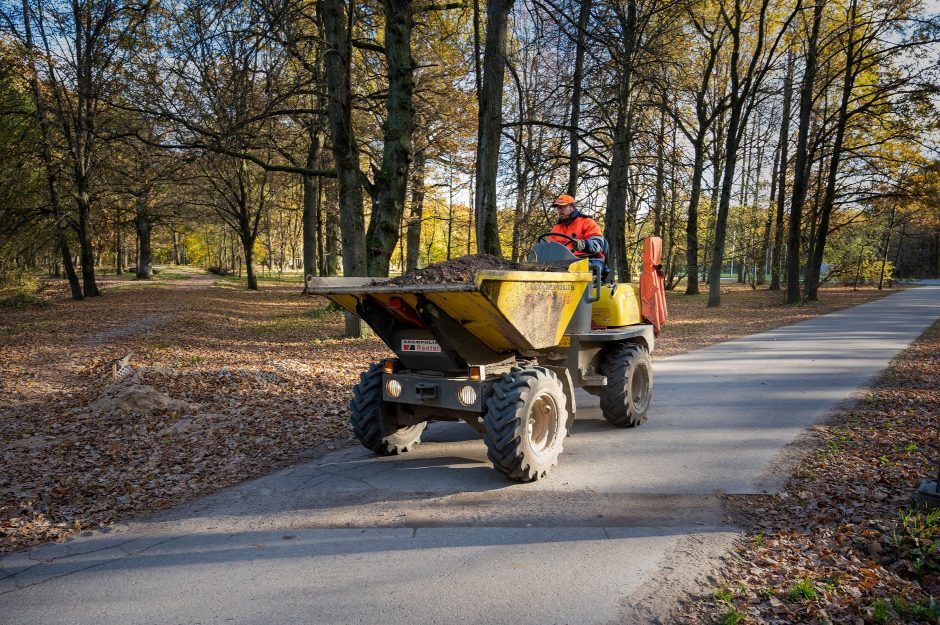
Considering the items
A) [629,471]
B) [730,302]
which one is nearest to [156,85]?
[629,471]

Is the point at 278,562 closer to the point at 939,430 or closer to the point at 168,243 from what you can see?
the point at 939,430

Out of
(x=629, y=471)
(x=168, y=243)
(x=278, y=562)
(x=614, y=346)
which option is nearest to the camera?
(x=278, y=562)

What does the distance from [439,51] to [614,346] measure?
41.4 ft

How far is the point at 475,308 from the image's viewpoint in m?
4.20

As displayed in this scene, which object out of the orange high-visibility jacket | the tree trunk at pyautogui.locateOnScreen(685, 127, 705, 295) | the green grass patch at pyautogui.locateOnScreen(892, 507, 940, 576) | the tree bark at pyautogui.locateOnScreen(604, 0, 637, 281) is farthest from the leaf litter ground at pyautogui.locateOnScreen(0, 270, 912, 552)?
the tree trunk at pyautogui.locateOnScreen(685, 127, 705, 295)

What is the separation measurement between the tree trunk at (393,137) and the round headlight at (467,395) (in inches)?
272

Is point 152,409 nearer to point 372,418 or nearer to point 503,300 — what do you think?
point 372,418

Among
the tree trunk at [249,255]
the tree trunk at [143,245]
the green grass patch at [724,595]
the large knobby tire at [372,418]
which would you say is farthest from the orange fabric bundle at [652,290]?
the tree trunk at [143,245]

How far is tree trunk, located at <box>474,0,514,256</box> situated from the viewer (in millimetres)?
10172

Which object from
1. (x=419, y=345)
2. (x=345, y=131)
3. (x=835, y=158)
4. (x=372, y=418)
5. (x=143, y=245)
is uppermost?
(x=835, y=158)

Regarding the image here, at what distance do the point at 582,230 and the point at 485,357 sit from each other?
2.17 metres

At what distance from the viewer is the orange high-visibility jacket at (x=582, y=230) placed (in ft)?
19.5

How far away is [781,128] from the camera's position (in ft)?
99.9

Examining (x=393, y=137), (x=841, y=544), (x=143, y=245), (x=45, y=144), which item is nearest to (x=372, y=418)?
(x=841, y=544)
